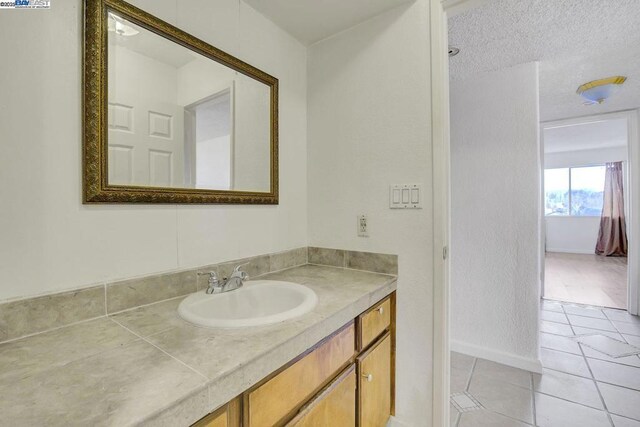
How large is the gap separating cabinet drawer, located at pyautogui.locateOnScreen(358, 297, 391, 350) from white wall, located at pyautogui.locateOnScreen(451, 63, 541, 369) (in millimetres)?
1210

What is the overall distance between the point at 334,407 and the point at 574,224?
318 inches

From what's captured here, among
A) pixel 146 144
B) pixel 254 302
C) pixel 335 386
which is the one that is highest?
pixel 146 144

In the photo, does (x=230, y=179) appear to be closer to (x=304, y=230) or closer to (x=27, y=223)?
(x=304, y=230)

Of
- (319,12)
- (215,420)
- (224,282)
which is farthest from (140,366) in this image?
(319,12)

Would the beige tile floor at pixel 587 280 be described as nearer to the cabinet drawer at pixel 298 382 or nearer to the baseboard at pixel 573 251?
the baseboard at pixel 573 251

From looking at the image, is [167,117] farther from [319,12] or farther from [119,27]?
[319,12]

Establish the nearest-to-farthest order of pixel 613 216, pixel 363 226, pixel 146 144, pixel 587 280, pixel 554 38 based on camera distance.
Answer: pixel 146 144, pixel 363 226, pixel 554 38, pixel 587 280, pixel 613 216

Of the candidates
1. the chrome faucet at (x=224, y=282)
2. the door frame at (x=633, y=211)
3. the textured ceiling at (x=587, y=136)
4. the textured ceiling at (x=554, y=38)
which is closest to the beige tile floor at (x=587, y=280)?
the door frame at (x=633, y=211)

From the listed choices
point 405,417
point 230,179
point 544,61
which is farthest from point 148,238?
point 544,61

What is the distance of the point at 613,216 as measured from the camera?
5.98m

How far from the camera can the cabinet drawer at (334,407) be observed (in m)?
0.85

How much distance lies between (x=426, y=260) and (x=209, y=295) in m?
0.96

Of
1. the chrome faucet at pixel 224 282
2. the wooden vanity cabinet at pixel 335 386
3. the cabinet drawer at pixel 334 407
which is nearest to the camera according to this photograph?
the wooden vanity cabinet at pixel 335 386

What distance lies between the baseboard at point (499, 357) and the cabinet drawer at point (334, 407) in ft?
5.06
